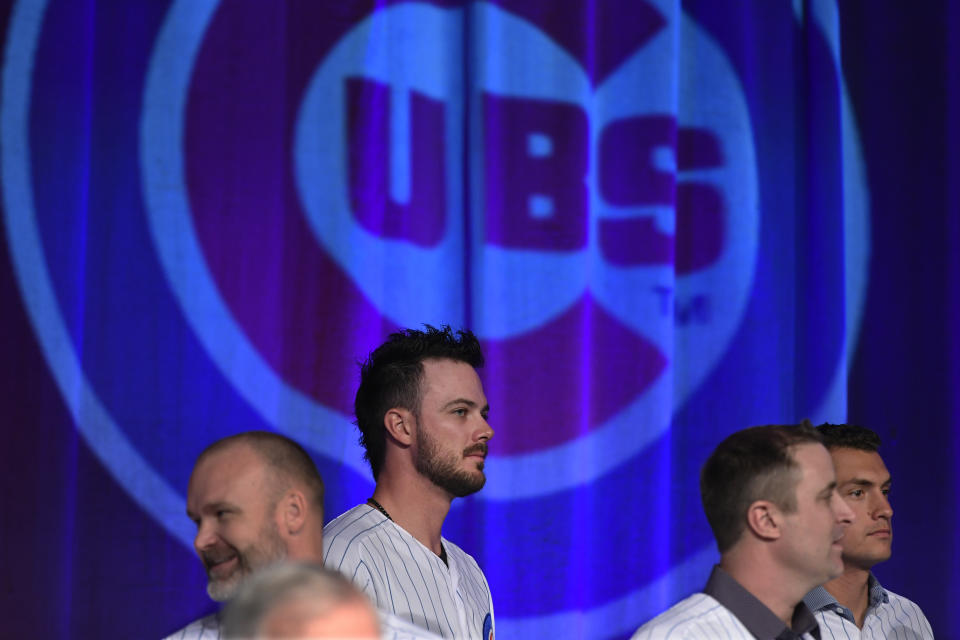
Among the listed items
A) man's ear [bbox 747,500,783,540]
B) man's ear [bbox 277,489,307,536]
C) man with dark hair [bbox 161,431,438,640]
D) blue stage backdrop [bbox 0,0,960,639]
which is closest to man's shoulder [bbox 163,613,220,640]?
man with dark hair [bbox 161,431,438,640]

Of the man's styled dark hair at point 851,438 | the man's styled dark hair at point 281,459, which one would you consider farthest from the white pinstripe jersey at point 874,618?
the man's styled dark hair at point 281,459

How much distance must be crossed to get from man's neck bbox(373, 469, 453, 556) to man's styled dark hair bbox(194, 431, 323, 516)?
0.49 metres

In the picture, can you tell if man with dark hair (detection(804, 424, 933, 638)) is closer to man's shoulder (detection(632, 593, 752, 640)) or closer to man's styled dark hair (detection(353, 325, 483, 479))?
man's shoulder (detection(632, 593, 752, 640))

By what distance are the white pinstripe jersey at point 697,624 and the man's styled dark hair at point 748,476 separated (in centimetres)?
14

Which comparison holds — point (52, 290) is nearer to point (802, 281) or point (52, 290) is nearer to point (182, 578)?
point (182, 578)

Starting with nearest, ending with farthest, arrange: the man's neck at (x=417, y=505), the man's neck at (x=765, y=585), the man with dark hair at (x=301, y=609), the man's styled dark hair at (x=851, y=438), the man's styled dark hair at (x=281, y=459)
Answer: the man with dark hair at (x=301, y=609)
the man's styled dark hair at (x=281, y=459)
the man's neck at (x=765, y=585)
the man's neck at (x=417, y=505)
the man's styled dark hair at (x=851, y=438)

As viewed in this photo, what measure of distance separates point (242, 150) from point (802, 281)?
1.59 metres

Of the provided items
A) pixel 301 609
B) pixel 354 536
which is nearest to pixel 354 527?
pixel 354 536

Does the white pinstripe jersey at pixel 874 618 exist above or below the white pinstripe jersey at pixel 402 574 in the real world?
below

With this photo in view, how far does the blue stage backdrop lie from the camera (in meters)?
2.47

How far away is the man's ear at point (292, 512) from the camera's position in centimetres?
151

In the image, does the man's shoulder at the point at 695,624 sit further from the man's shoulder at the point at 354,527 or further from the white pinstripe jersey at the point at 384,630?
the man's shoulder at the point at 354,527

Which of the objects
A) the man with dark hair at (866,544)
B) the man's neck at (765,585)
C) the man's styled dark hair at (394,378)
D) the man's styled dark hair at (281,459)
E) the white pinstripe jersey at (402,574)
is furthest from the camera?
the man with dark hair at (866,544)

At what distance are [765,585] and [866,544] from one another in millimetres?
685
